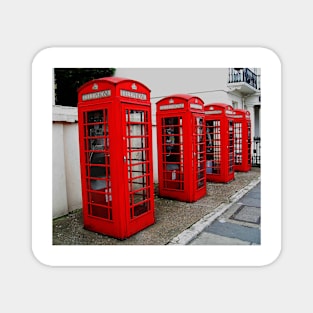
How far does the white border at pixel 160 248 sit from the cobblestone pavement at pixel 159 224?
1.58ft

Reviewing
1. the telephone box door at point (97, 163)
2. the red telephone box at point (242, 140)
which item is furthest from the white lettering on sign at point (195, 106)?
the red telephone box at point (242, 140)

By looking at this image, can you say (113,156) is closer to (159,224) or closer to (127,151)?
(127,151)

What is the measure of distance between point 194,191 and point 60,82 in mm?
3934

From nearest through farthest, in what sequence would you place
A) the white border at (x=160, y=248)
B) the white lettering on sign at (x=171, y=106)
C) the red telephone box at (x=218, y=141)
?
the white border at (x=160, y=248), the white lettering on sign at (x=171, y=106), the red telephone box at (x=218, y=141)

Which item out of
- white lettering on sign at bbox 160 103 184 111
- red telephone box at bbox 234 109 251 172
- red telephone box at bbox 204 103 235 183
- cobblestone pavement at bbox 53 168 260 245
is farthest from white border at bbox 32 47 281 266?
red telephone box at bbox 234 109 251 172

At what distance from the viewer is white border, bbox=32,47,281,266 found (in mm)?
2338

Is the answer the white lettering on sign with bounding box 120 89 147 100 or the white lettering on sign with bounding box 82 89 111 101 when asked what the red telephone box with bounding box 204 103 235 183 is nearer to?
the white lettering on sign with bounding box 120 89 147 100

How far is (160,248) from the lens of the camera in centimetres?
250

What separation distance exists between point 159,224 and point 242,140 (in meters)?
4.72

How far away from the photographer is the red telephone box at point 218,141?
19.3 feet

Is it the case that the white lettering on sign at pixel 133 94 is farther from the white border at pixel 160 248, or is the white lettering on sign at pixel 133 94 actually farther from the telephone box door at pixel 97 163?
the white border at pixel 160 248
